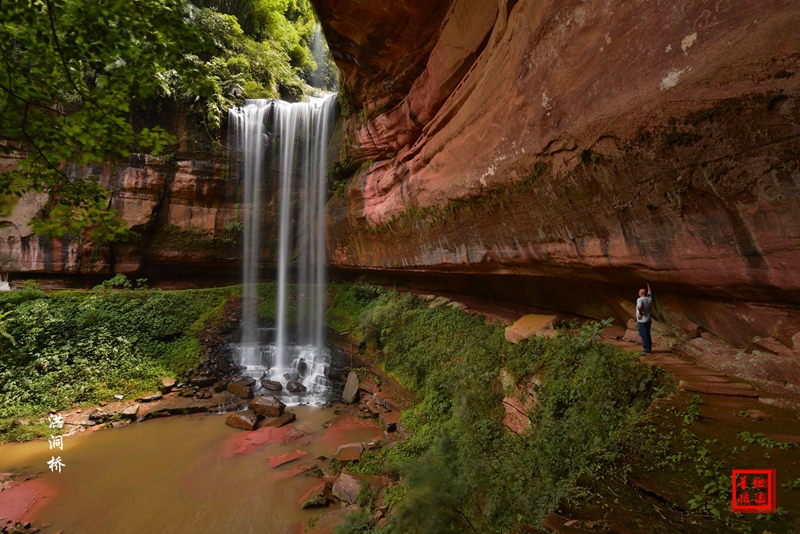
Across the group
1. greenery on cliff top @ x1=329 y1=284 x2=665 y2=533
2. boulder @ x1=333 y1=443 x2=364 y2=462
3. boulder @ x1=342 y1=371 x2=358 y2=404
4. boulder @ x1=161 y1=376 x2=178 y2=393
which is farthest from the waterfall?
greenery on cliff top @ x1=329 y1=284 x2=665 y2=533

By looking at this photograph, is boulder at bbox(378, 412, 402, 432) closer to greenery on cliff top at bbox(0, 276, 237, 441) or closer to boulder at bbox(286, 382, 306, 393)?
boulder at bbox(286, 382, 306, 393)

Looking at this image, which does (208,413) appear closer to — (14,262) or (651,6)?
(14,262)

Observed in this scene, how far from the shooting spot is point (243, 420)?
→ 8.91 m

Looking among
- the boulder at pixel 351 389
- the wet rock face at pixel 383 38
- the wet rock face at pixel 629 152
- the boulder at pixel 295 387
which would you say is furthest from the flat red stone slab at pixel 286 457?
the wet rock face at pixel 383 38

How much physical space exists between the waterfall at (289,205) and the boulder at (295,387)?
9.89ft

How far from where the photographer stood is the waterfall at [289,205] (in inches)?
607

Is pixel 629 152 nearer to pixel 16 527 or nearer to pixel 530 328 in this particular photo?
pixel 530 328

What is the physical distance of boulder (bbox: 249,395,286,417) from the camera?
9531 millimetres

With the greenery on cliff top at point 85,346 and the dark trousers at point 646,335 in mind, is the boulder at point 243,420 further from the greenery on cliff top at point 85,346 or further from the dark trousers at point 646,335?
the dark trousers at point 646,335

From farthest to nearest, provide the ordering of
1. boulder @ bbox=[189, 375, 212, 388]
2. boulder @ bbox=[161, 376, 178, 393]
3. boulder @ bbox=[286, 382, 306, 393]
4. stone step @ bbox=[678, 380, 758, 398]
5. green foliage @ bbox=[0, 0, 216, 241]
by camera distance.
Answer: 1. boulder @ bbox=[286, 382, 306, 393]
2. boulder @ bbox=[189, 375, 212, 388]
3. boulder @ bbox=[161, 376, 178, 393]
4. stone step @ bbox=[678, 380, 758, 398]
5. green foliage @ bbox=[0, 0, 216, 241]

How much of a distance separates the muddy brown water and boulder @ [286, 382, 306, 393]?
6.65 ft

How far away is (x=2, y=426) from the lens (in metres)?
8.23

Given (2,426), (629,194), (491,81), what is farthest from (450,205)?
(2,426)

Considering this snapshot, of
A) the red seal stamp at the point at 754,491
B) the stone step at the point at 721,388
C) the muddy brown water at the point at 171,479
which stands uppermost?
the stone step at the point at 721,388
